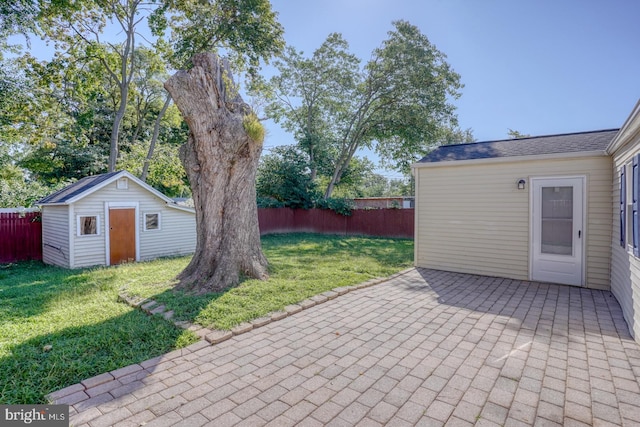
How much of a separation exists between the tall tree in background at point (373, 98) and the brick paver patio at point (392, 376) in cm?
1481

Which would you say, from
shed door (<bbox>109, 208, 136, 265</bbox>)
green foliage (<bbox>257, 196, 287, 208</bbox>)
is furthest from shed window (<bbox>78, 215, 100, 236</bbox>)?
green foliage (<bbox>257, 196, 287, 208</bbox>)

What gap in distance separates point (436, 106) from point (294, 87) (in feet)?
27.4

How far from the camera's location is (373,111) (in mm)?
18109

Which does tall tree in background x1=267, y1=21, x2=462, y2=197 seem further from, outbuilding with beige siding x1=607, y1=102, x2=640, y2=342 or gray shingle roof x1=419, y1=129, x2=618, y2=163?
outbuilding with beige siding x1=607, y1=102, x2=640, y2=342

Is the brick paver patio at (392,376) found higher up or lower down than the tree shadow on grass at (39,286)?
higher up

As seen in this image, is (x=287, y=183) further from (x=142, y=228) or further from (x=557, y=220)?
(x=557, y=220)

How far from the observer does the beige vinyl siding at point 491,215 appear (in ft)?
17.9

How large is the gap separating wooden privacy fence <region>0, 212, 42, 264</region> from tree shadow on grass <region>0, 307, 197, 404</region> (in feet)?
26.2

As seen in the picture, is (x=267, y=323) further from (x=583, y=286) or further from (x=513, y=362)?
(x=583, y=286)

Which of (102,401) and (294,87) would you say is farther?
(294,87)

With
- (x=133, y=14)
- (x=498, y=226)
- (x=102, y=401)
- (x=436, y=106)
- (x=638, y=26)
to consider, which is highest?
(x=133, y=14)

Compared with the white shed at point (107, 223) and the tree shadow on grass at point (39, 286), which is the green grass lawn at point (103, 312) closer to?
the tree shadow on grass at point (39, 286)

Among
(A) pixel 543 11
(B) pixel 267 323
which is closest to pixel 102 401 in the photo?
(B) pixel 267 323

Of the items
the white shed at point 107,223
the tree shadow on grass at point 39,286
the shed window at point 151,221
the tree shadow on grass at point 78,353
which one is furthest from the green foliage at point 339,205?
the tree shadow on grass at point 78,353
